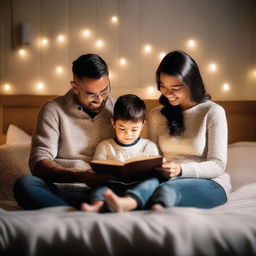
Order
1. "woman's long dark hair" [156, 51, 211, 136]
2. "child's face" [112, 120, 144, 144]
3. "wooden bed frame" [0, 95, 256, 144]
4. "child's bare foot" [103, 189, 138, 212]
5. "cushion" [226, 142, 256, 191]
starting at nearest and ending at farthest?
"child's bare foot" [103, 189, 138, 212] < "child's face" [112, 120, 144, 144] < "woman's long dark hair" [156, 51, 211, 136] < "cushion" [226, 142, 256, 191] < "wooden bed frame" [0, 95, 256, 144]

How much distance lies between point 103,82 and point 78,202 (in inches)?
22.5

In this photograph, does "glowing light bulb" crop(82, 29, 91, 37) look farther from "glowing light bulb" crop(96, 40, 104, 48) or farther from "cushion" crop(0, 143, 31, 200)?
"cushion" crop(0, 143, 31, 200)

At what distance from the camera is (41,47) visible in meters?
2.83

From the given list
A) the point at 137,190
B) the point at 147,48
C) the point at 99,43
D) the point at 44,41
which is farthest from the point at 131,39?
the point at 137,190

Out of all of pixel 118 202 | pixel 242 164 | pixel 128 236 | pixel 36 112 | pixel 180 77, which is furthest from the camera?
pixel 36 112

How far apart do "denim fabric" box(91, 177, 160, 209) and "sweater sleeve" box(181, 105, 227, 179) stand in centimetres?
22

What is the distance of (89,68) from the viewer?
5.89 ft

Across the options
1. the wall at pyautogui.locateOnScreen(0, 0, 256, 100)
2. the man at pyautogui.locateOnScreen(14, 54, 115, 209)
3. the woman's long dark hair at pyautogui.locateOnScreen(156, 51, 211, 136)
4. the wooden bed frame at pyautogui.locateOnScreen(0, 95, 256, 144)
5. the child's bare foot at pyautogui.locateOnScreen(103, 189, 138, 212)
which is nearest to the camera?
the child's bare foot at pyautogui.locateOnScreen(103, 189, 138, 212)

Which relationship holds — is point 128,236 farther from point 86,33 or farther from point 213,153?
point 86,33

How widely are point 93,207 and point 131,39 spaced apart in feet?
5.68

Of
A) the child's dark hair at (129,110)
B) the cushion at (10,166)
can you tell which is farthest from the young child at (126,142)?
the cushion at (10,166)

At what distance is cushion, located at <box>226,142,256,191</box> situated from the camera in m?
2.16

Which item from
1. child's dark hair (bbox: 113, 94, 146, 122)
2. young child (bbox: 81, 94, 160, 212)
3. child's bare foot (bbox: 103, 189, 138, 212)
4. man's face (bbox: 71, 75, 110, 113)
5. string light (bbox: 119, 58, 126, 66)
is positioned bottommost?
child's bare foot (bbox: 103, 189, 138, 212)

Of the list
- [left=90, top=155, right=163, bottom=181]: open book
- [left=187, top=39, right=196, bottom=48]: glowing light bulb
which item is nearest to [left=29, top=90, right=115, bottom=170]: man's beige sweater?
[left=90, top=155, right=163, bottom=181]: open book
